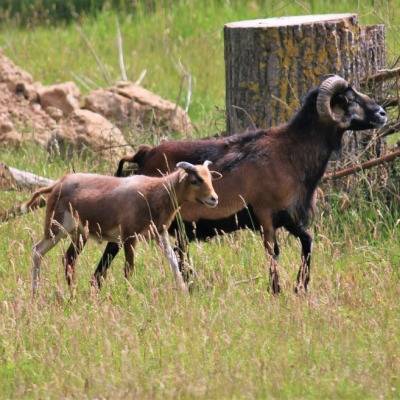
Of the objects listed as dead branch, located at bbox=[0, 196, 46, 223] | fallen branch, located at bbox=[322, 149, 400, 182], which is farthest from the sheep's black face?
dead branch, located at bbox=[0, 196, 46, 223]

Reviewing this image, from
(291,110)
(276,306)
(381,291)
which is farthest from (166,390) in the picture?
(291,110)

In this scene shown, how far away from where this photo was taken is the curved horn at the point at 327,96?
30.9ft

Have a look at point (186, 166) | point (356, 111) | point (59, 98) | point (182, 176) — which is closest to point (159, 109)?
point (59, 98)

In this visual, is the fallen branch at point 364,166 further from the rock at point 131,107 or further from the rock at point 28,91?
the rock at point 28,91

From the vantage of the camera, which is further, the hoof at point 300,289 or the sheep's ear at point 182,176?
the sheep's ear at point 182,176

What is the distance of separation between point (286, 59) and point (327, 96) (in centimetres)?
136

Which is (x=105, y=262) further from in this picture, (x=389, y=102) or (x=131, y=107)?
(x=131, y=107)

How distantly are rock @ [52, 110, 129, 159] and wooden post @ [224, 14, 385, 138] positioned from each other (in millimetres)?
2400

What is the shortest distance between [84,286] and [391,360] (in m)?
2.75

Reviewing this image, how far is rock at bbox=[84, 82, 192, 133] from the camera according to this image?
14211 millimetres

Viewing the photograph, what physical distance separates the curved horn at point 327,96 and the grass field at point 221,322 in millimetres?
828

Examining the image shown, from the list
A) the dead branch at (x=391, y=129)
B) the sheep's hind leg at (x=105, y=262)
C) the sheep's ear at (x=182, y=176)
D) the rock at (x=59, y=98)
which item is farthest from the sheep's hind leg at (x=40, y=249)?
the rock at (x=59, y=98)

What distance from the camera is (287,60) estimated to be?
10719 mm

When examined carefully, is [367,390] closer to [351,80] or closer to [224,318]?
[224,318]
